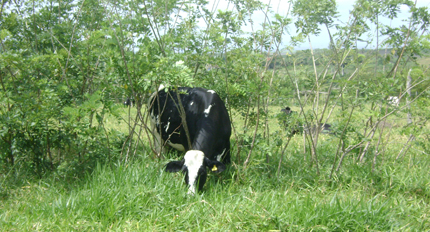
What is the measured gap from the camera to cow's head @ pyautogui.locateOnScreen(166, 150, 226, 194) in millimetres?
3797

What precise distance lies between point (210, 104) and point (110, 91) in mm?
1326

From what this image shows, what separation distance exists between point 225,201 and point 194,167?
508 millimetres

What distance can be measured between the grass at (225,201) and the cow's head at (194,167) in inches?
4.7

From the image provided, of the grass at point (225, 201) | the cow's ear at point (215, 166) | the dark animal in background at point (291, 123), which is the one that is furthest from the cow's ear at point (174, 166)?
the dark animal in background at point (291, 123)

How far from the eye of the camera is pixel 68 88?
13.2 ft

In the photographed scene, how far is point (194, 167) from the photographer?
3877 millimetres

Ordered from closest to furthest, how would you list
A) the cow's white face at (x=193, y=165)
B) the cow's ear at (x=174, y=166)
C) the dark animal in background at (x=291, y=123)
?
the cow's white face at (x=193, y=165)
the cow's ear at (x=174, y=166)
the dark animal in background at (x=291, y=123)

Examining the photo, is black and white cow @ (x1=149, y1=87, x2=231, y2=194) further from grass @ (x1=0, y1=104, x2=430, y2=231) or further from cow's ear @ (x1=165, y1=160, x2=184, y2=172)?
grass @ (x1=0, y1=104, x2=430, y2=231)

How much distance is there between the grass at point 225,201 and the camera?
316 cm

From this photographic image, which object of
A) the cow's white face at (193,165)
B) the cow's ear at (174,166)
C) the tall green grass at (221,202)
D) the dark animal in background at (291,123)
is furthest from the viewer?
the dark animal in background at (291,123)

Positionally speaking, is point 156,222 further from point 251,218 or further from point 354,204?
point 354,204

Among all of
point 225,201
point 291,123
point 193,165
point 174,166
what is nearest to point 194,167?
point 193,165

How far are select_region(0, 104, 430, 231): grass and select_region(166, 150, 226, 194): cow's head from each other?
120 millimetres

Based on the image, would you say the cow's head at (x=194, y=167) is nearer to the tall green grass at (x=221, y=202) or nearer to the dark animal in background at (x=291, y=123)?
the tall green grass at (x=221, y=202)
